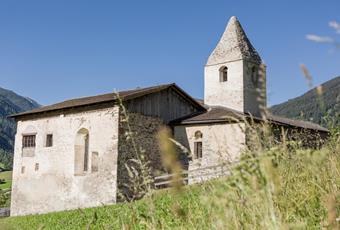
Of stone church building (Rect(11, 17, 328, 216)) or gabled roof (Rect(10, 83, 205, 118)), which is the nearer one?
stone church building (Rect(11, 17, 328, 216))

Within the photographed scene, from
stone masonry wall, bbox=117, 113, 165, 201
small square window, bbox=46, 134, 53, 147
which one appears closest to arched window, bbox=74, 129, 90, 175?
small square window, bbox=46, 134, 53, 147

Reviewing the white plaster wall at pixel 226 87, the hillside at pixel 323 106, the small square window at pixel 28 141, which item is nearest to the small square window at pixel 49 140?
the small square window at pixel 28 141

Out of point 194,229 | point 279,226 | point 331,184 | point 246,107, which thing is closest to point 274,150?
point 279,226

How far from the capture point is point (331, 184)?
10.2 ft

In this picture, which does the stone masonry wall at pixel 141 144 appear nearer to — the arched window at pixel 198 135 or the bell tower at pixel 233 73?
the arched window at pixel 198 135

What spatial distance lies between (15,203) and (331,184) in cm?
2516

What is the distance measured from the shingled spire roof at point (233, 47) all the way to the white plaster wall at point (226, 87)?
17.4 inches

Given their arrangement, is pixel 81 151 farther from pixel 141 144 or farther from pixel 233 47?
pixel 233 47

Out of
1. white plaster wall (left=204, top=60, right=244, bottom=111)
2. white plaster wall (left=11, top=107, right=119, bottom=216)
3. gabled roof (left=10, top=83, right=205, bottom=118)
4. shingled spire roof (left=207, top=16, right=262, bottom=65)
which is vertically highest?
shingled spire roof (left=207, top=16, right=262, bottom=65)

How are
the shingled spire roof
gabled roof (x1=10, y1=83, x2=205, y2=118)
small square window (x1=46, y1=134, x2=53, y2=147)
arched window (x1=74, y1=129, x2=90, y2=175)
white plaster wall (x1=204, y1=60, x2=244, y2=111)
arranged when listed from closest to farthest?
1. gabled roof (x1=10, y1=83, x2=205, y2=118)
2. arched window (x1=74, y1=129, x2=90, y2=175)
3. small square window (x1=46, y1=134, x2=53, y2=147)
4. white plaster wall (x1=204, y1=60, x2=244, y2=111)
5. the shingled spire roof

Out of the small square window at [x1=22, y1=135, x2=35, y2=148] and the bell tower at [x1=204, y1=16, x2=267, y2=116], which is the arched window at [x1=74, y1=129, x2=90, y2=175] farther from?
the bell tower at [x1=204, y1=16, x2=267, y2=116]

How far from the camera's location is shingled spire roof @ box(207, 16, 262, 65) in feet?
85.7

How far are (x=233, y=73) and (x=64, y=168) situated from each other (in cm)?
1226

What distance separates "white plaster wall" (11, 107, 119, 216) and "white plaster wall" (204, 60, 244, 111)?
8.74m
